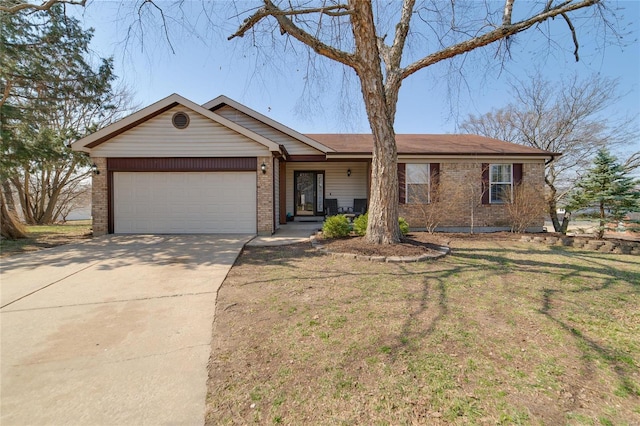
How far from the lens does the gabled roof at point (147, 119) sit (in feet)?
30.3

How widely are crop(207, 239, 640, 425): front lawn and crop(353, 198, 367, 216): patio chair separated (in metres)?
8.18

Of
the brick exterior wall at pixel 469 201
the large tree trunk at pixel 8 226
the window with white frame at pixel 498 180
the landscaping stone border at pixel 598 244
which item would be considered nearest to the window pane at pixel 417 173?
the brick exterior wall at pixel 469 201

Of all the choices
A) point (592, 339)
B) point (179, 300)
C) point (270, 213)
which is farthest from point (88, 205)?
point (592, 339)

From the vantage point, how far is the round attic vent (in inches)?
377

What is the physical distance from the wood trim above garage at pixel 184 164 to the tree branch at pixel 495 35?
5845mm

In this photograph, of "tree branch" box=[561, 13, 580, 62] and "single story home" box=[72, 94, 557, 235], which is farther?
"single story home" box=[72, 94, 557, 235]

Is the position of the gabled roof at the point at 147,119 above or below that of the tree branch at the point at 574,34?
below

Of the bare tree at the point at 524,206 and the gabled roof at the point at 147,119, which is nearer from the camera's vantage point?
the gabled roof at the point at 147,119

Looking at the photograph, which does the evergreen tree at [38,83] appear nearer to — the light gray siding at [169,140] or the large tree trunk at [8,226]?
the large tree trunk at [8,226]

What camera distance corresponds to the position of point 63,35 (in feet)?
30.5

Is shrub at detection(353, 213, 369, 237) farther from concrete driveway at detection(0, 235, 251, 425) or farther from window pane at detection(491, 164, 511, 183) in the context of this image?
window pane at detection(491, 164, 511, 183)

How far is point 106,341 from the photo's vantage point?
282 cm

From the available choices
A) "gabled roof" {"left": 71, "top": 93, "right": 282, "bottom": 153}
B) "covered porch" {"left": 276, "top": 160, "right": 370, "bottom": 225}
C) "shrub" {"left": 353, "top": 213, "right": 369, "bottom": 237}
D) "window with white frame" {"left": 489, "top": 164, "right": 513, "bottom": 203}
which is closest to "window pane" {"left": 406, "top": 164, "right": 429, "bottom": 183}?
"covered porch" {"left": 276, "top": 160, "right": 370, "bottom": 225}

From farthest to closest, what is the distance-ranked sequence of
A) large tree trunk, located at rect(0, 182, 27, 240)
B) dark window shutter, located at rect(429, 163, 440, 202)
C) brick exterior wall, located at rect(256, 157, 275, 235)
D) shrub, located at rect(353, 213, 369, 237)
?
1. dark window shutter, located at rect(429, 163, 440, 202)
2. brick exterior wall, located at rect(256, 157, 275, 235)
3. large tree trunk, located at rect(0, 182, 27, 240)
4. shrub, located at rect(353, 213, 369, 237)
